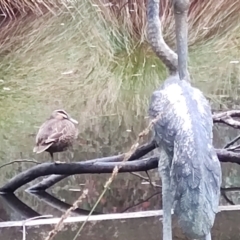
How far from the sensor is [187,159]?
1036 millimetres

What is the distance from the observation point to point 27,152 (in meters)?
2.23

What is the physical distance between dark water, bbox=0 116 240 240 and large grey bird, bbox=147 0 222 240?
0.33 metres

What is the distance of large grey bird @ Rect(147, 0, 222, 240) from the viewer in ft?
3.37

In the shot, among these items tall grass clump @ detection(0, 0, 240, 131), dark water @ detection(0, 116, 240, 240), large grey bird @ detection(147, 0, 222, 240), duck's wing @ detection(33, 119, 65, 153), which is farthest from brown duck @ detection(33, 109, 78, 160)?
tall grass clump @ detection(0, 0, 240, 131)

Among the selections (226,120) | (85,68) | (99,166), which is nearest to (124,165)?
(99,166)

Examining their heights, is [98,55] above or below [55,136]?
above

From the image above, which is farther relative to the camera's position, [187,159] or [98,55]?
[98,55]

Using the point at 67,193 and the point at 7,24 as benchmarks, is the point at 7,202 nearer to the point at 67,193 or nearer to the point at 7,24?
the point at 67,193

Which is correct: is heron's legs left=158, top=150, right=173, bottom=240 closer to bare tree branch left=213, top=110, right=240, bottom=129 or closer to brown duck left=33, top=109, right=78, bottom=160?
bare tree branch left=213, top=110, right=240, bottom=129

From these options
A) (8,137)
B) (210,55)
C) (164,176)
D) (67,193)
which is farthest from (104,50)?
(164,176)

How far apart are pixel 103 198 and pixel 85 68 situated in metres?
1.71

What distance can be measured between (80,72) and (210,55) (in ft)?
2.09

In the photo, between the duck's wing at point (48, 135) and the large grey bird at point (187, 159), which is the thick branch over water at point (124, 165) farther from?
the large grey bird at point (187, 159)

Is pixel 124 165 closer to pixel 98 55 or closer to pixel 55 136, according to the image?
pixel 55 136
